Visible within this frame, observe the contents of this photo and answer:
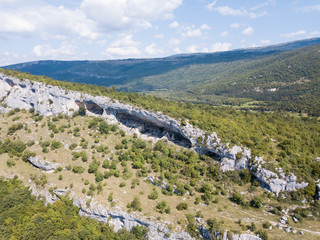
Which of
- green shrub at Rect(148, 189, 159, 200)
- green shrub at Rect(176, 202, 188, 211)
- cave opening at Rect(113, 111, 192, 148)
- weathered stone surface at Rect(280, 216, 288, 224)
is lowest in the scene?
weathered stone surface at Rect(280, 216, 288, 224)

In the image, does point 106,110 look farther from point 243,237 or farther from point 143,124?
point 243,237

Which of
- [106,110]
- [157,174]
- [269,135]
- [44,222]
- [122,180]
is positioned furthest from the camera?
[106,110]

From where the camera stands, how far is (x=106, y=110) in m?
53.1

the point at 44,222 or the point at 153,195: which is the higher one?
the point at 153,195

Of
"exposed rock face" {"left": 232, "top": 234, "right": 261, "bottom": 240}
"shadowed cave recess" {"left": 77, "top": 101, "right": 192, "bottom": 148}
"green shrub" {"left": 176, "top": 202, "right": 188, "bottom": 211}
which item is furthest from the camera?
"shadowed cave recess" {"left": 77, "top": 101, "right": 192, "bottom": 148}

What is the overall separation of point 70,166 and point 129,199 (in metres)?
16.3

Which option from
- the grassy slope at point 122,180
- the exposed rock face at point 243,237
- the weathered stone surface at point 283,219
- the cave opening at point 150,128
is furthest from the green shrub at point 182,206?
the cave opening at point 150,128

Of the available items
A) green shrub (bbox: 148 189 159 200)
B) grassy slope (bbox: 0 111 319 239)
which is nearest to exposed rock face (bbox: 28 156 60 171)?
grassy slope (bbox: 0 111 319 239)

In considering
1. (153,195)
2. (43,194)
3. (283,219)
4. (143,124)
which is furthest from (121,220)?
(143,124)

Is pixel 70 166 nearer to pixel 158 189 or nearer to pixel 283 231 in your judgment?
pixel 158 189

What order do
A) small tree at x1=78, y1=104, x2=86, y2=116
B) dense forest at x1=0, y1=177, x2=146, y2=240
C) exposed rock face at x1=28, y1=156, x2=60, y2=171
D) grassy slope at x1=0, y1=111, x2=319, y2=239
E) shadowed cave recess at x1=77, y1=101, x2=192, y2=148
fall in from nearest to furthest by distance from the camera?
dense forest at x1=0, y1=177, x2=146, y2=240 → grassy slope at x1=0, y1=111, x2=319, y2=239 → exposed rock face at x1=28, y1=156, x2=60, y2=171 → shadowed cave recess at x1=77, y1=101, x2=192, y2=148 → small tree at x1=78, y1=104, x2=86, y2=116

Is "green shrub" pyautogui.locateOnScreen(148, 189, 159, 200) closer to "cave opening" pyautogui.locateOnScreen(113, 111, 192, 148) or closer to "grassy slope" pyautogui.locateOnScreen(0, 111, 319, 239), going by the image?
"grassy slope" pyautogui.locateOnScreen(0, 111, 319, 239)

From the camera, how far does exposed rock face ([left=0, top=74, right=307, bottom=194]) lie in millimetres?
42938

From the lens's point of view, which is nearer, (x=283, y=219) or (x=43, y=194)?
(x=283, y=219)
